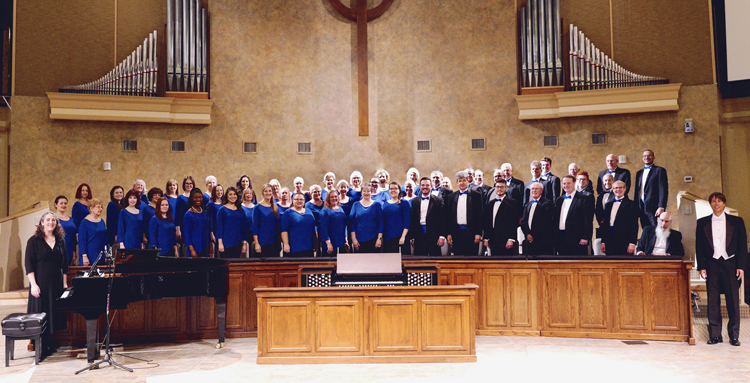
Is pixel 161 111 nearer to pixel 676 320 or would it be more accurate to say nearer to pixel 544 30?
pixel 544 30

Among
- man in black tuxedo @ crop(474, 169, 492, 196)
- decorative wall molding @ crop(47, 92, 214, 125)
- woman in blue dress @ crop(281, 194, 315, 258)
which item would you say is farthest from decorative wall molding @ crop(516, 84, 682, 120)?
decorative wall molding @ crop(47, 92, 214, 125)

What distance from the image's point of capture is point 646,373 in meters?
4.60

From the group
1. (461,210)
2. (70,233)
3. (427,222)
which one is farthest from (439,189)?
(70,233)

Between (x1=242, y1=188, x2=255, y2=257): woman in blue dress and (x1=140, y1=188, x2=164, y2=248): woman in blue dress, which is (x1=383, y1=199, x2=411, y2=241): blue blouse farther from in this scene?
(x1=140, y1=188, x2=164, y2=248): woman in blue dress

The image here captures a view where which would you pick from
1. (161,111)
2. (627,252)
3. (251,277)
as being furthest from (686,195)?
(161,111)

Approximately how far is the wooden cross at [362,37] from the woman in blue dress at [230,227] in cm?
351

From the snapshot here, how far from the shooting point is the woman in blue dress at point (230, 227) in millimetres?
6738

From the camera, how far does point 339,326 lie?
5.11 m

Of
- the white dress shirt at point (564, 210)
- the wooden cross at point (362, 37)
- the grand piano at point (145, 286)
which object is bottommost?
the grand piano at point (145, 286)

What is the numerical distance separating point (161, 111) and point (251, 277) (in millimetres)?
4293

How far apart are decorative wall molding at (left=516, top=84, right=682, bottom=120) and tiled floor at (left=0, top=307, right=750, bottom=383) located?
4343mm

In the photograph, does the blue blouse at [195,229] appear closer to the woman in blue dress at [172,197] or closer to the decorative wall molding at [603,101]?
the woman in blue dress at [172,197]

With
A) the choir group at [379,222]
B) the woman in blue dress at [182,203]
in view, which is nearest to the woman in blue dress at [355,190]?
the choir group at [379,222]

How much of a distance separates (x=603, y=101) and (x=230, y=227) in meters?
5.91
